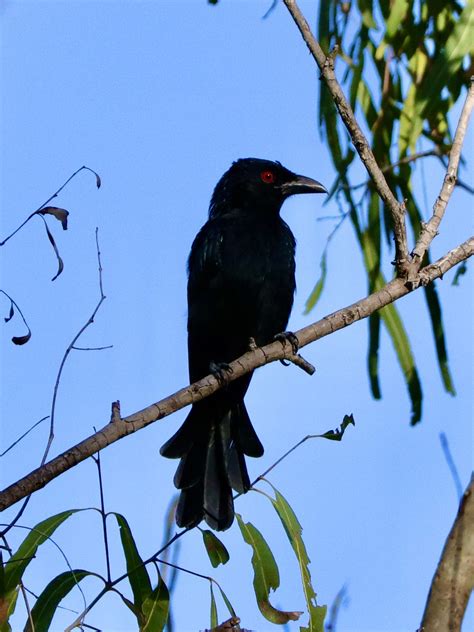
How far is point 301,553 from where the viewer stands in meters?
3.82

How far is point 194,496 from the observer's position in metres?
5.18

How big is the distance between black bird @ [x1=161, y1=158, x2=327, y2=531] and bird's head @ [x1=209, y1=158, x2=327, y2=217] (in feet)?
0.44

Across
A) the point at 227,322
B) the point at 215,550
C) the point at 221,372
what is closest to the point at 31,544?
the point at 215,550

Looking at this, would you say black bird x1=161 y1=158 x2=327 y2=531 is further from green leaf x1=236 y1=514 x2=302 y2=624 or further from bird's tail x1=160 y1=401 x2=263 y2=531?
green leaf x1=236 y1=514 x2=302 y2=624

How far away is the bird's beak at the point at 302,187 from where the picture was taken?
6.14 m

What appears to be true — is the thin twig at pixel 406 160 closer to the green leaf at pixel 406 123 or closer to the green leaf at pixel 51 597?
the green leaf at pixel 406 123

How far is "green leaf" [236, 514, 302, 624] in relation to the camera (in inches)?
145

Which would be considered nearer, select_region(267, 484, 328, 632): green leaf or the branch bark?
the branch bark

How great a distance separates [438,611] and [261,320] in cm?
261

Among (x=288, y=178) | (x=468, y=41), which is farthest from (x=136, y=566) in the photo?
(x=288, y=178)

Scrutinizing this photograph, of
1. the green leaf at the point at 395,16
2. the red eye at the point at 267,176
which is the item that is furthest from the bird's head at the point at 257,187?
the green leaf at the point at 395,16

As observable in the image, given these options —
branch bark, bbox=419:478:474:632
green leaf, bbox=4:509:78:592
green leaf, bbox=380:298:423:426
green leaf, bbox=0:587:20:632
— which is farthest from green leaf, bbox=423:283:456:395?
green leaf, bbox=0:587:20:632

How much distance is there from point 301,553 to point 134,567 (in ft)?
1.90

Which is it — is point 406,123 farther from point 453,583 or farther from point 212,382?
point 453,583
